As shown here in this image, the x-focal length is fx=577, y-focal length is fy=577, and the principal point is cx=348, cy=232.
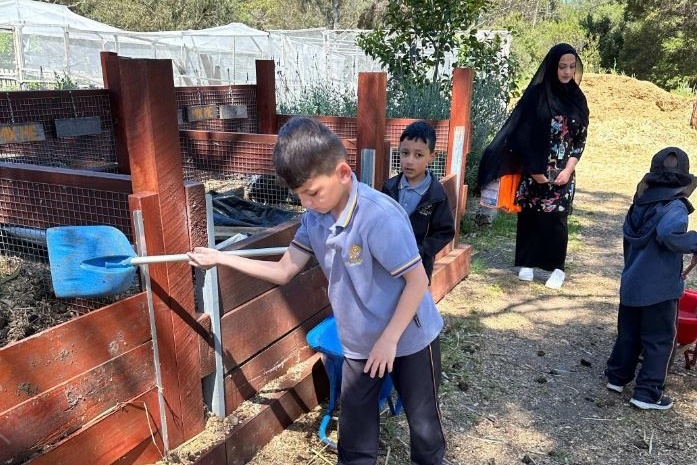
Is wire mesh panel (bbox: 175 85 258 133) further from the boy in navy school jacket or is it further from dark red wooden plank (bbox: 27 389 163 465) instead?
dark red wooden plank (bbox: 27 389 163 465)

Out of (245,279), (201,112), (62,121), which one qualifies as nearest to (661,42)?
(201,112)

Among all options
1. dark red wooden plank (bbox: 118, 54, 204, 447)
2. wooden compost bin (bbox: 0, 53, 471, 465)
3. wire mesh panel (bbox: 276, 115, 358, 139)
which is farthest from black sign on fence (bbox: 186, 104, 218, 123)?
dark red wooden plank (bbox: 118, 54, 204, 447)

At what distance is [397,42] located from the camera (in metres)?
7.04

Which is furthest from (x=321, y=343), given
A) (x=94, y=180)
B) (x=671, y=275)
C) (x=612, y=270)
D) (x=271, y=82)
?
(x=612, y=270)

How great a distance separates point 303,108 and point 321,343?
5256mm

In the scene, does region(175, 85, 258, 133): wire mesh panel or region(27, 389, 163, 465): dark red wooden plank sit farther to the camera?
region(175, 85, 258, 133): wire mesh panel

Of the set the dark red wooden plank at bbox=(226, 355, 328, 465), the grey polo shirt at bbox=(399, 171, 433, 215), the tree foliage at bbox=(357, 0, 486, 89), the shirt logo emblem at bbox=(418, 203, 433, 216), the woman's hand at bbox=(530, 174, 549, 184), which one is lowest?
the dark red wooden plank at bbox=(226, 355, 328, 465)

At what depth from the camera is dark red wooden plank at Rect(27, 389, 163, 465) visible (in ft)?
5.92

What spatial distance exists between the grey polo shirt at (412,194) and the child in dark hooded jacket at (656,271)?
1.14 m

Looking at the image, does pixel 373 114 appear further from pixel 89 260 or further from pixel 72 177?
pixel 89 260

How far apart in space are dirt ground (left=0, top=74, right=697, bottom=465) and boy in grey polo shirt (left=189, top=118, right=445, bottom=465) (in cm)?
57

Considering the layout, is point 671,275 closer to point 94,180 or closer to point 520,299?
point 520,299

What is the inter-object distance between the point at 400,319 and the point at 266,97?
3.74 m

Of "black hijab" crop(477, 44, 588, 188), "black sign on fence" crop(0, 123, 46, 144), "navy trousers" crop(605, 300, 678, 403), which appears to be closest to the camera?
"navy trousers" crop(605, 300, 678, 403)
